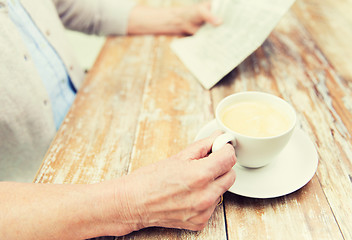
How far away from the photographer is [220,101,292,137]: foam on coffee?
54 cm

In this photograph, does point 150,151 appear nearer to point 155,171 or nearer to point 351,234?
point 155,171

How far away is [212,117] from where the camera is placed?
704 mm

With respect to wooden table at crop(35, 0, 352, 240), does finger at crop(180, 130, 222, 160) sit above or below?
above

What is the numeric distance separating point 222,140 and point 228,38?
51 centimetres

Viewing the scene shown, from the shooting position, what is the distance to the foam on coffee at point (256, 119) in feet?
1.76

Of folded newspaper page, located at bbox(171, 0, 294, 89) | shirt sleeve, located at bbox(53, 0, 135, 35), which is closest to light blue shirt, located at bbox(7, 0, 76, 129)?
shirt sleeve, located at bbox(53, 0, 135, 35)

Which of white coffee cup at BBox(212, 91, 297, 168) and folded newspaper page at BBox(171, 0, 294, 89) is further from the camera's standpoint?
folded newspaper page at BBox(171, 0, 294, 89)

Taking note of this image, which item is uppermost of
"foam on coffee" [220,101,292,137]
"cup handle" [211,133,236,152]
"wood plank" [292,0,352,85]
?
"cup handle" [211,133,236,152]

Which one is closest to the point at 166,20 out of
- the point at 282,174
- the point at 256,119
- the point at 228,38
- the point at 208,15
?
the point at 208,15

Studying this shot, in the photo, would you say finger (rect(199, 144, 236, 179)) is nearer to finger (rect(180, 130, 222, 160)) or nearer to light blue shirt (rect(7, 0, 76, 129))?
finger (rect(180, 130, 222, 160))

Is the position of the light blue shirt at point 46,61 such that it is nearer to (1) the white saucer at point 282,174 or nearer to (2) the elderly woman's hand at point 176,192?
(2) the elderly woman's hand at point 176,192

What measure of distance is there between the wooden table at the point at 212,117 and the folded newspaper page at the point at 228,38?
38mm

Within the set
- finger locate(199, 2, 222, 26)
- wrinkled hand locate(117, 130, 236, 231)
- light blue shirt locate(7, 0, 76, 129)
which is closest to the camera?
wrinkled hand locate(117, 130, 236, 231)

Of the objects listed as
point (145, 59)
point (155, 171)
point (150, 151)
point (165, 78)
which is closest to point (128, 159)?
point (150, 151)
